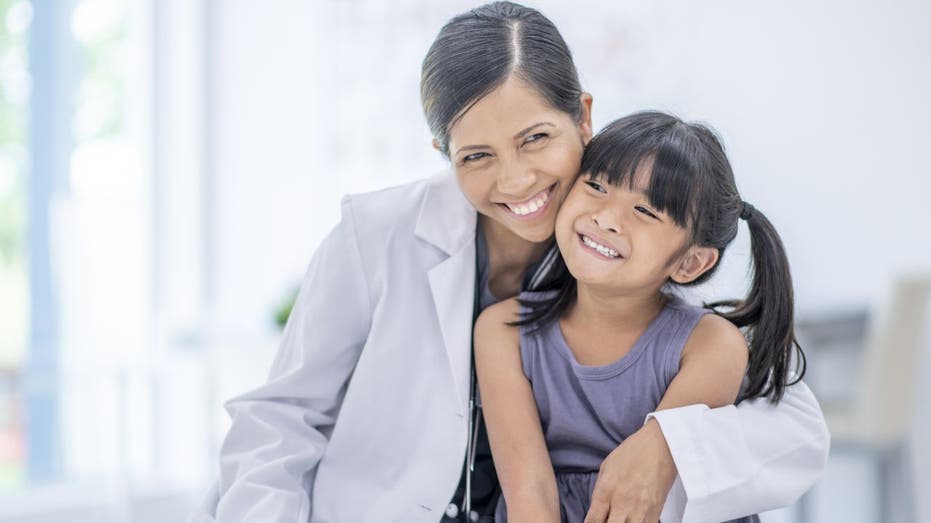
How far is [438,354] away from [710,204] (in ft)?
1.41

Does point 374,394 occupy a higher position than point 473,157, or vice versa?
point 473,157

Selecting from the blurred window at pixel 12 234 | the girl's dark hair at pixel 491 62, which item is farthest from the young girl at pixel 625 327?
the blurred window at pixel 12 234

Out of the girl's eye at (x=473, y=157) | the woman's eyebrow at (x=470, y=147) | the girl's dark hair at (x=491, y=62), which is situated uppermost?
the girl's dark hair at (x=491, y=62)

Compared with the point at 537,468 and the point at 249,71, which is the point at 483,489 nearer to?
the point at 537,468

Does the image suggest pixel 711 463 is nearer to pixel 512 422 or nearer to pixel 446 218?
pixel 512 422

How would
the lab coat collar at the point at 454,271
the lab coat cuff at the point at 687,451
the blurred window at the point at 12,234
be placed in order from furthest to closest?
the blurred window at the point at 12,234 < the lab coat collar at the point at 454,271 < the lab coat cuff at the point at 687,451

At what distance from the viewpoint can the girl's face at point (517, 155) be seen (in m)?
1.30

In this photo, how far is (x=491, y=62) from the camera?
130cm

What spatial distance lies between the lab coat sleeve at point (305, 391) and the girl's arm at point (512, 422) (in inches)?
7.6

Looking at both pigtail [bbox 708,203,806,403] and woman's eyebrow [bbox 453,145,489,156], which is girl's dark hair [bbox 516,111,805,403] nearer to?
pigtail [bbox 708,203,806,403]

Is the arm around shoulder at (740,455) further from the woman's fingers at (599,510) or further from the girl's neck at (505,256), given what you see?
the girl's neck at (505,256)

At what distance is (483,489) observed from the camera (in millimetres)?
1451

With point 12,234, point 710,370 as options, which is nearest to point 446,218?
point 710,370

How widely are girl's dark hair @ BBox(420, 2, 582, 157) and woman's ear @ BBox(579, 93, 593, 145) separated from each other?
16mm
